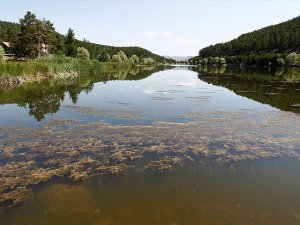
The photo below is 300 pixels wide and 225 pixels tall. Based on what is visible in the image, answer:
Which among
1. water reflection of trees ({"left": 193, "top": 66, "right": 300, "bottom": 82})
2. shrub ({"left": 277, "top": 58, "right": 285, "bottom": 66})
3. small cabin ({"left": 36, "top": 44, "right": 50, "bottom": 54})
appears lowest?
water reflection of trees ({"left": 193, "top": 66, "right": 300, "bottom": 82})

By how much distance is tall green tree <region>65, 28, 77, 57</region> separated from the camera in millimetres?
73500

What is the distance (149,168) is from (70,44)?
71078 millimetres

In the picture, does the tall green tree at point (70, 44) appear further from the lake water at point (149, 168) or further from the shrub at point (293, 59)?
the shrub at point (293, 59)

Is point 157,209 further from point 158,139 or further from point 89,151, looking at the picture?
point 158,139

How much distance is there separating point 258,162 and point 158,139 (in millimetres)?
3999

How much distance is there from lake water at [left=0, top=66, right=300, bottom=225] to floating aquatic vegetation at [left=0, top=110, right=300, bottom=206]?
32mm

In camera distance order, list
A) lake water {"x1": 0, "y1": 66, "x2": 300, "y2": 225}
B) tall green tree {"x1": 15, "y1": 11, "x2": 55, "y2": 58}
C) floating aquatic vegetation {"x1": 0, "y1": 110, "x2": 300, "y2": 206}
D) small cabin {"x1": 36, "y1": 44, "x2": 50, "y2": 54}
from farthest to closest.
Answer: small cabin {"x1": 36, "y1": 44, "x2": 50, "y2": 54} → tall green tree {"x1": 15, "y1": 11, "x2": 55, "y2": 58} → floating aquatic vegetation {"x1": 0, "y1": 110, "x2": 300, "y2": 206} → lake water {"x1": 0, "y1": 66, "x2": 300, "y2": 225}

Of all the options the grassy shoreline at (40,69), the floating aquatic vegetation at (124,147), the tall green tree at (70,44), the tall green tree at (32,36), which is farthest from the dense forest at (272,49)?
the floating aquatic vegetation at (124,147)

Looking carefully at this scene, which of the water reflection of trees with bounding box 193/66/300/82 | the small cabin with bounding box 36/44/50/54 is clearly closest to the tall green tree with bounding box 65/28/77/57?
the small cabin with bounding box 36/44/50/54

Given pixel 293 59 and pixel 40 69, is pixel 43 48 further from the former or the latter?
pixel 293 59

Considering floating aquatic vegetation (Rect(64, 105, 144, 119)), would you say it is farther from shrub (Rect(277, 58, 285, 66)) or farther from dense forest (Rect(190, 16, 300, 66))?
shrub (Rect(277, 58, 285, 66))

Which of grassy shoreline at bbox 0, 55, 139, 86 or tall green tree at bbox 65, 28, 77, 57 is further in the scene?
tall green tree at bbox 65, 28, 77, 57

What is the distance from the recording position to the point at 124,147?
1093 centimetres

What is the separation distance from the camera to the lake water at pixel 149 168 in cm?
657
